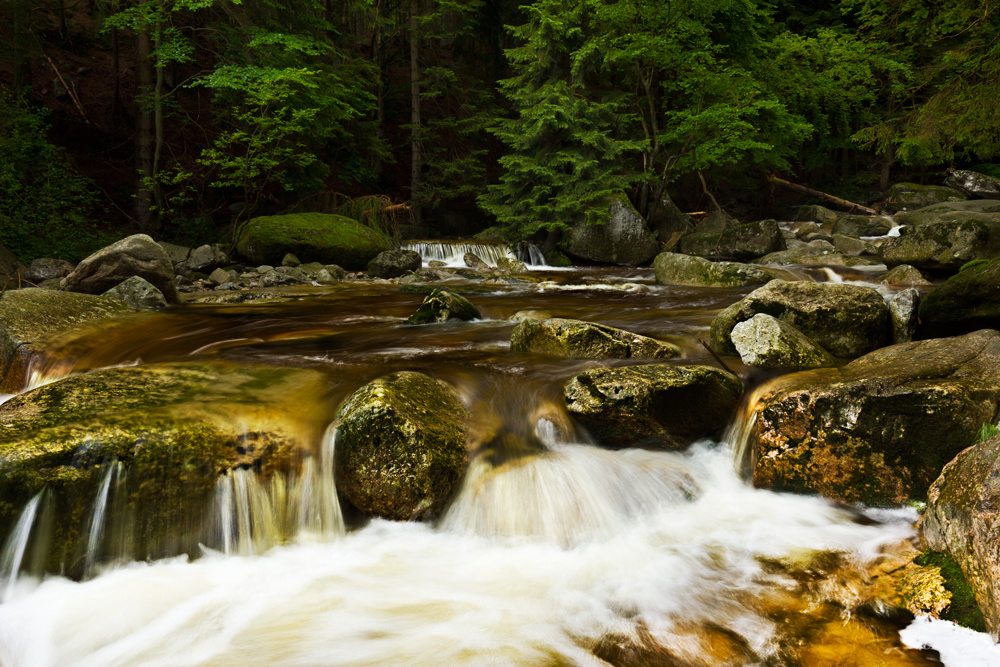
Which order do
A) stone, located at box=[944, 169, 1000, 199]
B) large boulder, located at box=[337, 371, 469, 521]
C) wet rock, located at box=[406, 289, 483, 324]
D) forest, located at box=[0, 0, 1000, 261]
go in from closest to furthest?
large boulder, located at box=[337, 371, 469, 521]
wet rock, located at box=[406, 289, 483, 324]
forest, located at box=[0, 0, 1000, 261]
stone, located at box=[944, 169, 1000, 199]

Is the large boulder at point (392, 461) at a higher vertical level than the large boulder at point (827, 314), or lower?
lower

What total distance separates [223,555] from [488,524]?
162cm

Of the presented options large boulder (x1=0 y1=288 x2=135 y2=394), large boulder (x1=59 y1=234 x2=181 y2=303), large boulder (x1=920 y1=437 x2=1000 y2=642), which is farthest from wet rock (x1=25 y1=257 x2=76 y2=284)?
large boulder (x1=920 y1=437 x2=1000 y2=642)

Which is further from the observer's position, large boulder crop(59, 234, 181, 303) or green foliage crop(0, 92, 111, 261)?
green foliage crop(0, 92, 111, 261)

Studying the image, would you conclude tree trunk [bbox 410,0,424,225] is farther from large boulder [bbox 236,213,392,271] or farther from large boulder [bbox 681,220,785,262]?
large boulder [bbox 681,220,785,262]

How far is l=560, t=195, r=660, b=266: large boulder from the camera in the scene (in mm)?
15234

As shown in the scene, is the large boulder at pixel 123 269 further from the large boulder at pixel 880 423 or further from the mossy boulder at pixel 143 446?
the large boulder at pixel 880 423

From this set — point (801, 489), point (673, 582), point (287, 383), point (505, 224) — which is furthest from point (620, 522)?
point (505, 224)

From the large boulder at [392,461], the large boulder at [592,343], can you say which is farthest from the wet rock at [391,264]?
the large boulder at [392,461]

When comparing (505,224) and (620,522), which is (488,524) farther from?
(505,224)

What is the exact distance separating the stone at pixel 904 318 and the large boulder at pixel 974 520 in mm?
2992

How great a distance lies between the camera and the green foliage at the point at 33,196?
1054cm

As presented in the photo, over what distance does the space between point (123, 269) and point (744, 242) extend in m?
14.0

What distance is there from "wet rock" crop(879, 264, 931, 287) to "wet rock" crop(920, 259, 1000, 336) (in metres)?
5.11
